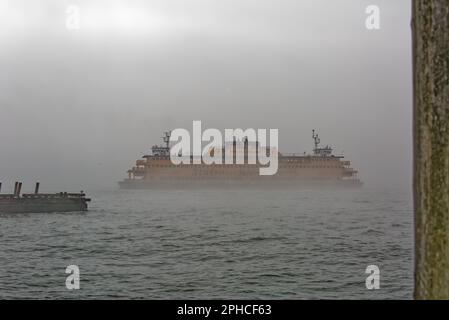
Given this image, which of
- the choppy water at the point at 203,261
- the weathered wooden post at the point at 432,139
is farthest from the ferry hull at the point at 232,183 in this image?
the weathered wooden post at the point at 432,139

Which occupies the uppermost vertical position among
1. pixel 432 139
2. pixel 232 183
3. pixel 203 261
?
pixel 432 139

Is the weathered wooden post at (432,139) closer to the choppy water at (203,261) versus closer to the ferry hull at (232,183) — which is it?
the choppy water at (203,261)

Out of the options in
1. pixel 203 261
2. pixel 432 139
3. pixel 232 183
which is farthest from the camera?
pixel 232 183

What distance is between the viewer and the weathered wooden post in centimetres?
167

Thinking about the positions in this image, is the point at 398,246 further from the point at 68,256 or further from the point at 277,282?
the point at 68,256

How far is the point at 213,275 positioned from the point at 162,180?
379 feet

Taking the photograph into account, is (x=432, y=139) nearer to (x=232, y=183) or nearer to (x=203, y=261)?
(x=203, y=261)

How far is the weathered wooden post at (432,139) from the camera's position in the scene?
5.47 feet

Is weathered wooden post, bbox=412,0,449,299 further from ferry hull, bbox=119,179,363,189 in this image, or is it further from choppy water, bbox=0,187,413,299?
ferry hull, bbox=119,179,363,189

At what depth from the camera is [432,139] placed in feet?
5.51

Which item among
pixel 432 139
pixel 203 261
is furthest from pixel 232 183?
Answer: pixel 432 139

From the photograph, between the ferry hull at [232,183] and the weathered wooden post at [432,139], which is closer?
the weathered wooden post at [432,139]

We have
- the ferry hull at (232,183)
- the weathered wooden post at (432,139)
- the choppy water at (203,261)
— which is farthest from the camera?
the ferry hull at (232,183)
